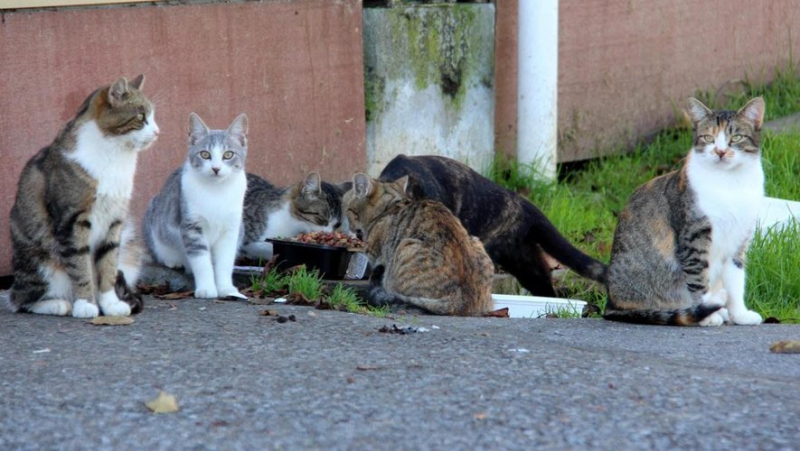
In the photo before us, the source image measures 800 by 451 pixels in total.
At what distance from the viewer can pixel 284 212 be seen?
720 centimetres

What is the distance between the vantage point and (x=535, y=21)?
843 cm

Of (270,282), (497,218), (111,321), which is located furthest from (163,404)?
(497,218)

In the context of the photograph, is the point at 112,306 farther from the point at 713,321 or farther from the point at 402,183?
the point at 713,321

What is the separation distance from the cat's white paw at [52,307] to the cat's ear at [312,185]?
6.86 ft

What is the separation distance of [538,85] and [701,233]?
3.39m

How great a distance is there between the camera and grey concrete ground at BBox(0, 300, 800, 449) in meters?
3.47

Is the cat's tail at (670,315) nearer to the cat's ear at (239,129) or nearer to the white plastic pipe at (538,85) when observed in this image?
the cat's ear at (239,129)

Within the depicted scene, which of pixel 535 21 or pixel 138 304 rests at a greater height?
pixel 535 21

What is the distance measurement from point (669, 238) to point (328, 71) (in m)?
2.99

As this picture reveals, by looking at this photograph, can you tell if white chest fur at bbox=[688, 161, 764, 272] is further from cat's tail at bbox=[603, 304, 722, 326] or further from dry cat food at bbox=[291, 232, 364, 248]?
dry cat food at bbox=[291, 232, 364, 248]

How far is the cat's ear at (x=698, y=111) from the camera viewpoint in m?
5.59

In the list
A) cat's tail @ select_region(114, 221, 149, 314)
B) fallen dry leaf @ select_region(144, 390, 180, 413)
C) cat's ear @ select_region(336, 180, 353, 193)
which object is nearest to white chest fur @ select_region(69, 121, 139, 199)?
cat's tail @ select_region(114, 221, 149, 314)

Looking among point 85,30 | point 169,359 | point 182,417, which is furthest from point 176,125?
point 182,417

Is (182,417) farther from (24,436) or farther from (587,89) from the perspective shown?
(587,89)
